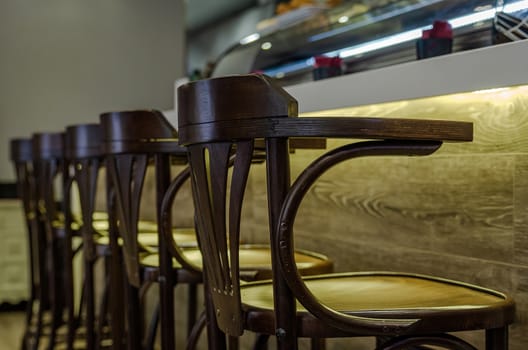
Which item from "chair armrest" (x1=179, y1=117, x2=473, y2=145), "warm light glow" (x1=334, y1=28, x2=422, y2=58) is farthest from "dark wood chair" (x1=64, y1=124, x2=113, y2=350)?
"chair armrest" (x1=179, y1=117, x2=473, y2=145)

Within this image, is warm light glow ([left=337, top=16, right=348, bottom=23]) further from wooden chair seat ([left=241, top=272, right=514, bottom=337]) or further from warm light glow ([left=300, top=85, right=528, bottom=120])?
wooden chair seat ([left=241, top=272, right=514, bottom=337])

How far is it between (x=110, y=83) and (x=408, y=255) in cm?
439

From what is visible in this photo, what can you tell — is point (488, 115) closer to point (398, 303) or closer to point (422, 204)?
point (422, 204)

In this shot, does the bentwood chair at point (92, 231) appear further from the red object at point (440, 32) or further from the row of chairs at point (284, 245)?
the red object at point (440, 32)

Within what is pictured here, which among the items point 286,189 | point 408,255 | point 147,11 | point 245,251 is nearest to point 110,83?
point 147,11

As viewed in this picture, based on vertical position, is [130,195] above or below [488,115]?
below

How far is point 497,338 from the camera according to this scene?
129 cm

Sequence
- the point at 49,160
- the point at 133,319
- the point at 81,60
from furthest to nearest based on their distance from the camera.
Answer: the point at 81,60 → the point at 49,160 → the point at 133,319

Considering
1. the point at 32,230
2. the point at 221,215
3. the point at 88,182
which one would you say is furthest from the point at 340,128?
the point at 32,230

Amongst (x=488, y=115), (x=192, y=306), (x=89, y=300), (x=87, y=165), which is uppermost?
(x=488, y=115)

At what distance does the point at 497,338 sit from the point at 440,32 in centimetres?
82

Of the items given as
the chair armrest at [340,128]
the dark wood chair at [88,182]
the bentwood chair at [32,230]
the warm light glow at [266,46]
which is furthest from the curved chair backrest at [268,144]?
the bentwood chair at [32,230]

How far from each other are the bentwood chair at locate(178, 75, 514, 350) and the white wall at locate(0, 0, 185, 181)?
14.6 ft

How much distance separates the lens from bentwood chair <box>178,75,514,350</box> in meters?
1.16
